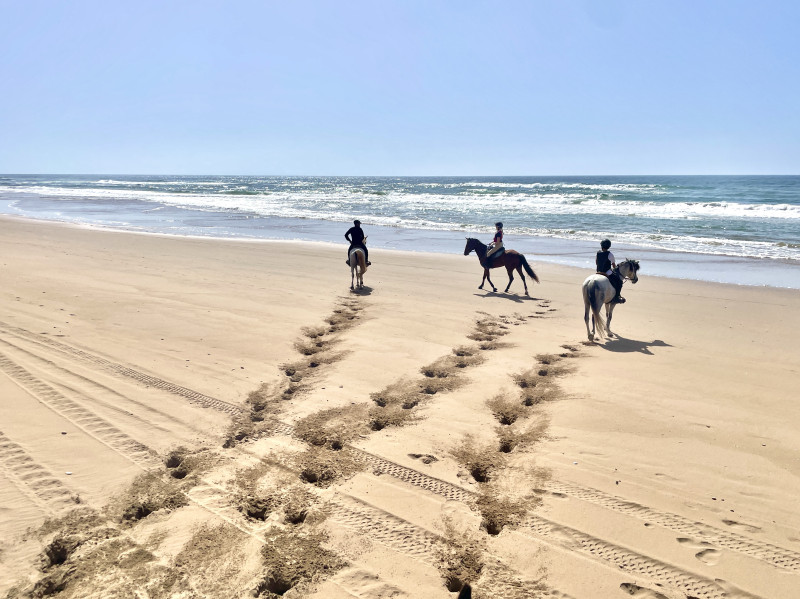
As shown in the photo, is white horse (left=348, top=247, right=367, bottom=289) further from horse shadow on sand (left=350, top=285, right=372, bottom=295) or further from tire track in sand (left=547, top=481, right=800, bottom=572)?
tire track in sand (left=547, top=481, right=800, bottom=572)

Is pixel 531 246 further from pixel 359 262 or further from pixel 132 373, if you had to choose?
pixel 132 373

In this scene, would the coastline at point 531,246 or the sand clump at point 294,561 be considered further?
the coastline at point 531,246

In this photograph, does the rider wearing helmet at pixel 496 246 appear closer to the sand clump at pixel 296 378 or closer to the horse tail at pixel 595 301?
the horse tail at pixel 595 301

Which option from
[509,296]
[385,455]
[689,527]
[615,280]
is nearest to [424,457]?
[385,455]

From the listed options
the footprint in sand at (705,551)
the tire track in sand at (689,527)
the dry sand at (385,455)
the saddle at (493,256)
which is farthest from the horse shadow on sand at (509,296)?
the footprint in sand at (705,551)

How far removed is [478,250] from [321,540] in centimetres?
986

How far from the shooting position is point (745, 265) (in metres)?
14.6

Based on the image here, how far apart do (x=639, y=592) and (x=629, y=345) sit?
539 centimetres

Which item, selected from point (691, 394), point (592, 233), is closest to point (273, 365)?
point (691, 394)

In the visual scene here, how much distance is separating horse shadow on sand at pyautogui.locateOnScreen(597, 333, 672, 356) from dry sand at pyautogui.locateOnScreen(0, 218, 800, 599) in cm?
6

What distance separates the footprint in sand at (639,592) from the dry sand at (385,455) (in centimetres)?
6

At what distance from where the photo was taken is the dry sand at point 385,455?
312 cm

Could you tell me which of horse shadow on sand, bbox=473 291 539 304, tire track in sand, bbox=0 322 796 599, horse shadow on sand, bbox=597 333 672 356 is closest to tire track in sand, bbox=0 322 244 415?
tire track in sand, bbox=0 322 796 599

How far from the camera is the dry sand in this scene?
312 cm
